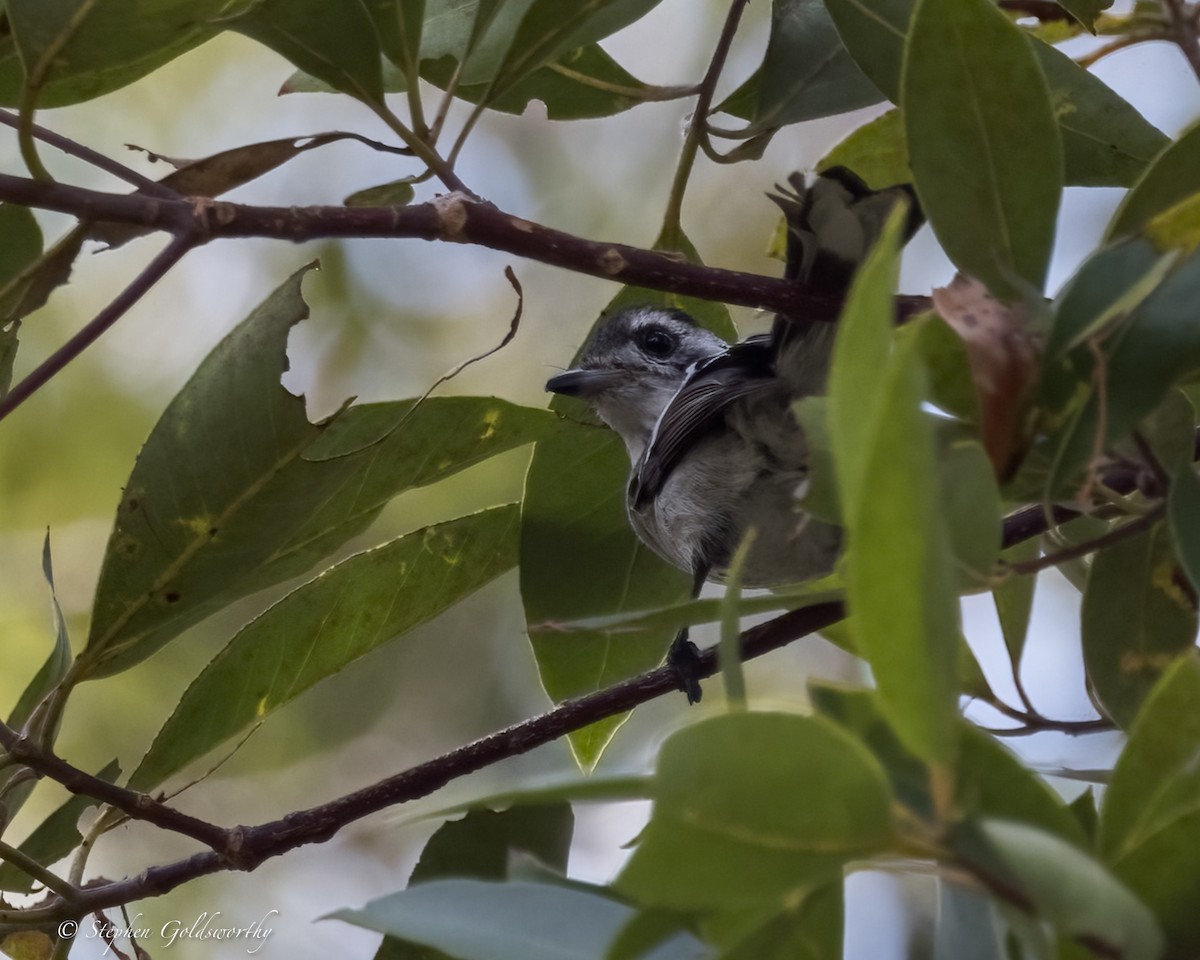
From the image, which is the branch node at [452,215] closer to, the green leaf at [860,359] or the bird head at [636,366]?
the green leaf at [860,359]

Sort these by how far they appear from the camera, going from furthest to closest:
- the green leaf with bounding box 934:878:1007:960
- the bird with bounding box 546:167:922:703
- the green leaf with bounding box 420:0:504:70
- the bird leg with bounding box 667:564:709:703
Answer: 1. the bird with bounding box 546:167:922:703
2. the bird leg with bounding box 667:564:709:703
3. the green leaf with bounding box 420:0:504:70
4. the green leaf with bounding box 934:878:1007:960

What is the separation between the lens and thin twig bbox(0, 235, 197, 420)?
1471 millimetres

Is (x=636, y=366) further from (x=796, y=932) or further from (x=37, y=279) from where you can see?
(x=796, y=932)

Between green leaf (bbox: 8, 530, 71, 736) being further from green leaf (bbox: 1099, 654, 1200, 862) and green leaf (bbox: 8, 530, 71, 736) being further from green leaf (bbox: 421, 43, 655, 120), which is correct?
green leaf (bbox: 1099, 654, 1200, 862)

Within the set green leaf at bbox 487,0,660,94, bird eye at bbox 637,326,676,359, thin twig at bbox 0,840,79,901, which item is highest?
bird eye at bbox 637,326,676,359

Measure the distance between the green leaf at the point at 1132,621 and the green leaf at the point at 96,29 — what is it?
54.7 inches

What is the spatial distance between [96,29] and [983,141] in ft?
3.53

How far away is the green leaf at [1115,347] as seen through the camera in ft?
3.40

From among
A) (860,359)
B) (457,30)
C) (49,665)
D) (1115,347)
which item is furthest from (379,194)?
(860,359)

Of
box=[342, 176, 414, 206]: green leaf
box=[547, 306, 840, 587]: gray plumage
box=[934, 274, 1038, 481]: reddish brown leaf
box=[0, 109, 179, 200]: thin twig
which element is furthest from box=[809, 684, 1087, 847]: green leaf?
box=[547, 306, 840, 587]: gray plumage

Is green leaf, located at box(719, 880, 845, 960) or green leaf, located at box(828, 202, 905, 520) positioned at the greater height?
green leaf, located at box(828, 202, 905, 520)

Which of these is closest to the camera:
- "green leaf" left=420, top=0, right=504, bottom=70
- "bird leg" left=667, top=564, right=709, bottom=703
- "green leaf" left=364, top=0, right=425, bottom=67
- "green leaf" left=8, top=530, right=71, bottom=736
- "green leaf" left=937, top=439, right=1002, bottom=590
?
"green leaf" left=937, top=439, right=1002, bottom=590

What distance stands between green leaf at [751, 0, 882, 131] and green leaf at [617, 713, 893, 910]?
5.31 ft

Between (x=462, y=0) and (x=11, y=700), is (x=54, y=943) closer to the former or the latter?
(x=462, y=0)
